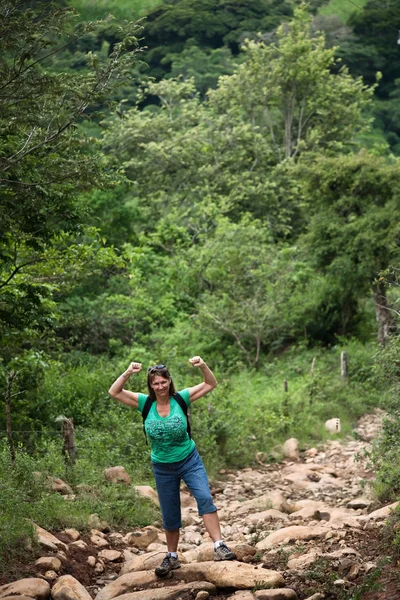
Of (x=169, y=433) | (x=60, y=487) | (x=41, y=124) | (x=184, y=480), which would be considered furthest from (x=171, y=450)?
(x=60, y=487)

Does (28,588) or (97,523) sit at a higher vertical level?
(28,588)

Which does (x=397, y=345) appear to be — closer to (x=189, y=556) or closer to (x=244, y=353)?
(x=189, y=556)

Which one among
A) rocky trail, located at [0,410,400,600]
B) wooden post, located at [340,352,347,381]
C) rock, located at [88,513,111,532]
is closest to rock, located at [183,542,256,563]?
rocky trail, located at [0,410,400,600]

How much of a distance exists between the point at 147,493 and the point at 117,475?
0.44 m

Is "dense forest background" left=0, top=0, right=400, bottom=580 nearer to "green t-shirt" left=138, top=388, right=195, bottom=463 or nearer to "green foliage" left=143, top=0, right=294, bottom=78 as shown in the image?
"green foliage" left=143, top=0, right=294, bottom=78

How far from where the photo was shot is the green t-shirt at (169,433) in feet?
21.0

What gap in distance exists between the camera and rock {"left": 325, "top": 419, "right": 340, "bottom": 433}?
1666 cm

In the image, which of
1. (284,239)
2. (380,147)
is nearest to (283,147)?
(380,147)

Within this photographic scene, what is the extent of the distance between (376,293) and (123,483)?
11.5m

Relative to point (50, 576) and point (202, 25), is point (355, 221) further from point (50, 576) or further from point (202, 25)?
point (202, 25)

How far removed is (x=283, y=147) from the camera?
1494 inches

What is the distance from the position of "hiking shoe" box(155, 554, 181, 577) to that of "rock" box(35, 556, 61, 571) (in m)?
1.12

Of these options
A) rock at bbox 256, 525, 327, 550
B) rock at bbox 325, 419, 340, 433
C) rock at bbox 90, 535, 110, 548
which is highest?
rock at bbox 256, 525, 327, 550

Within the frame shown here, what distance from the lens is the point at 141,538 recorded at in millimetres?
9055
